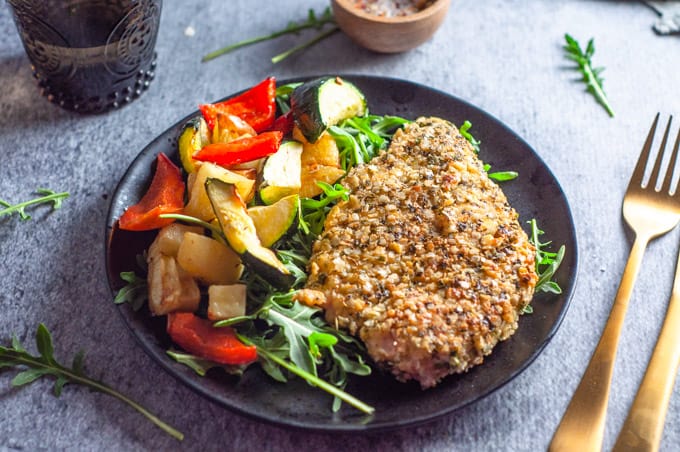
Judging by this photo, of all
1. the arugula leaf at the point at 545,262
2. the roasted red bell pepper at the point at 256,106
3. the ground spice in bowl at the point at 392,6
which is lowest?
the arugula leaf at the point at 545,262

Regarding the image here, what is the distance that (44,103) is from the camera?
3.98m

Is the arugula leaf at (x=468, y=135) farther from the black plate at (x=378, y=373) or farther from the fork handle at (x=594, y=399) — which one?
the fork handle at (x=594, y=399)

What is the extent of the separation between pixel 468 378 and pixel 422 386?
0.63 ft

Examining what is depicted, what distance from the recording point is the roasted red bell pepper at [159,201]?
286 centimetres

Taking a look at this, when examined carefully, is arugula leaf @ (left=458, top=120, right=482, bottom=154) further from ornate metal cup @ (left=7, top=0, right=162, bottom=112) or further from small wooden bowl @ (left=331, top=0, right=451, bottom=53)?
ornate metal cup @ (left=7, top=0, right=162, bottom=112)

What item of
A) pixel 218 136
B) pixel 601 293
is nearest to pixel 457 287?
pixel 601 293

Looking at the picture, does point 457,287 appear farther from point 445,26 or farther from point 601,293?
point 445,26

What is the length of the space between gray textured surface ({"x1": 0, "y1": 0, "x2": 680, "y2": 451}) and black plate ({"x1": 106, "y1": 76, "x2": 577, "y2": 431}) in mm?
240

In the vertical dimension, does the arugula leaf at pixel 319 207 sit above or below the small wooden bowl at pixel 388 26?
below

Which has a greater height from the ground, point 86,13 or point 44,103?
point 86,13

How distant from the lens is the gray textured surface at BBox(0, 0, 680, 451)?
269cm

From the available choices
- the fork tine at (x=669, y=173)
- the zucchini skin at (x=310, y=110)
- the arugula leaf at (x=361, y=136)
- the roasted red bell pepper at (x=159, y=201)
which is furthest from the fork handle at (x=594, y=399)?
the roasted red bell pepper at (x=159, y=201)

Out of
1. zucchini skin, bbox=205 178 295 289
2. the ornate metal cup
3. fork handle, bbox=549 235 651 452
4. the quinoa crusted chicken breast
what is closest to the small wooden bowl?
the ornate metal cup

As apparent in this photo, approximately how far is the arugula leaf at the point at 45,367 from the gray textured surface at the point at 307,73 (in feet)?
0.21
